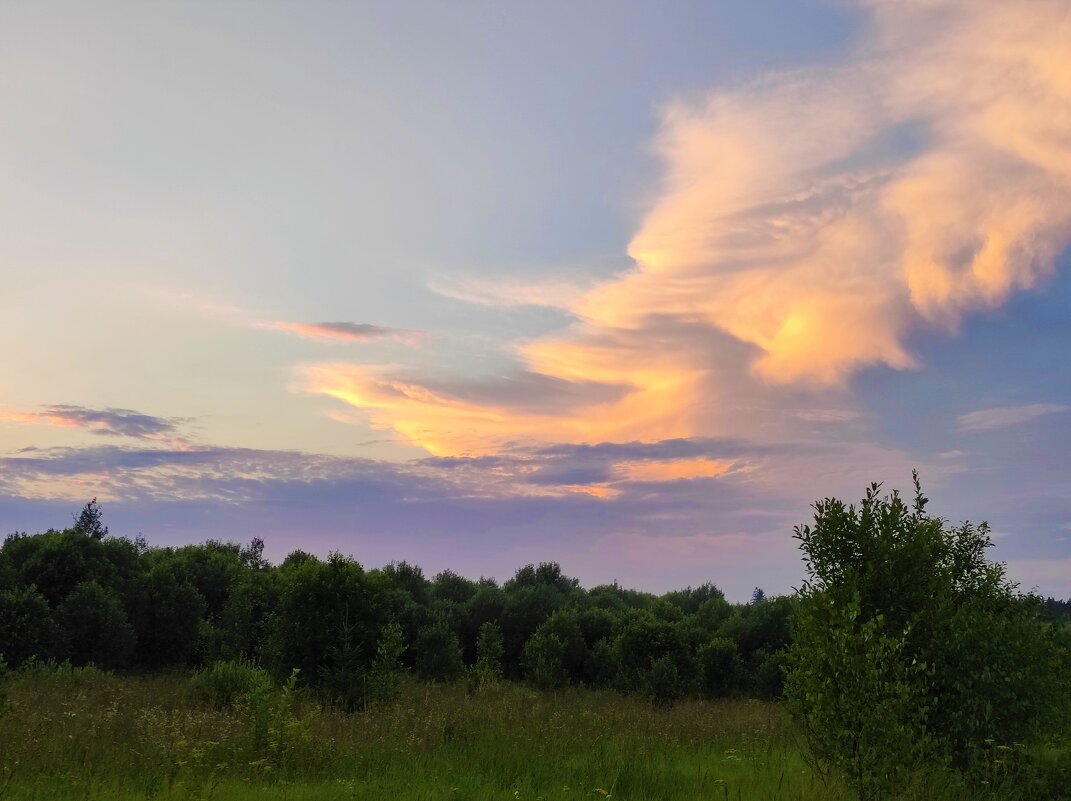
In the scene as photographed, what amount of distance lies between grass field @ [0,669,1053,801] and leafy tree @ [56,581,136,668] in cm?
2176

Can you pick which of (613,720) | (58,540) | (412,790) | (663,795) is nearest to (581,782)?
(663,795)

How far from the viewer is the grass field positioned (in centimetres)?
1066

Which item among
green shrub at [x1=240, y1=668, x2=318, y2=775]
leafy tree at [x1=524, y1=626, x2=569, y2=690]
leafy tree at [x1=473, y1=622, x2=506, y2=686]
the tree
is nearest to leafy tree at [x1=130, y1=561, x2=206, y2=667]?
leafy tree at [x1=473, y1=622, x2=506, y2=686]

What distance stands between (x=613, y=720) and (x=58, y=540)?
125 feet

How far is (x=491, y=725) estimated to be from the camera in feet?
53.9

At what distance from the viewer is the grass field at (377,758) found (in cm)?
1066

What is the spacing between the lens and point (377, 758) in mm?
13297

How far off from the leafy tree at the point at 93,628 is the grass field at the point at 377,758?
21759mm

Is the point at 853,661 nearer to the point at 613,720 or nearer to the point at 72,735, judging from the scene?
the point at 613,720

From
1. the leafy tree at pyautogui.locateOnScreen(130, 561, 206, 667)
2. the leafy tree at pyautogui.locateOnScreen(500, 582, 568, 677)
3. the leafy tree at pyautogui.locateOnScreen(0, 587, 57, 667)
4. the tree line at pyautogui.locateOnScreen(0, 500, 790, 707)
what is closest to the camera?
the leafy tree at pyautogui.locateOnScreen(0, 587, 57, 667)

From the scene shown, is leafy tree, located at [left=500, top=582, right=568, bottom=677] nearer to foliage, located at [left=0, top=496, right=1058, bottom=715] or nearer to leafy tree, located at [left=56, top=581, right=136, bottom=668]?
foliage, located at [left=0, top=496, right=1058, bottom=715]

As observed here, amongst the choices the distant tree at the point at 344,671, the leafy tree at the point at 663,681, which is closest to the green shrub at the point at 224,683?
the distant tree at the point at 344,671

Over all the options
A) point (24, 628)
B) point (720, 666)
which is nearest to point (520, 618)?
point (720, 666)

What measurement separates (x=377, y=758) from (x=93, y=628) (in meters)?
31.9
